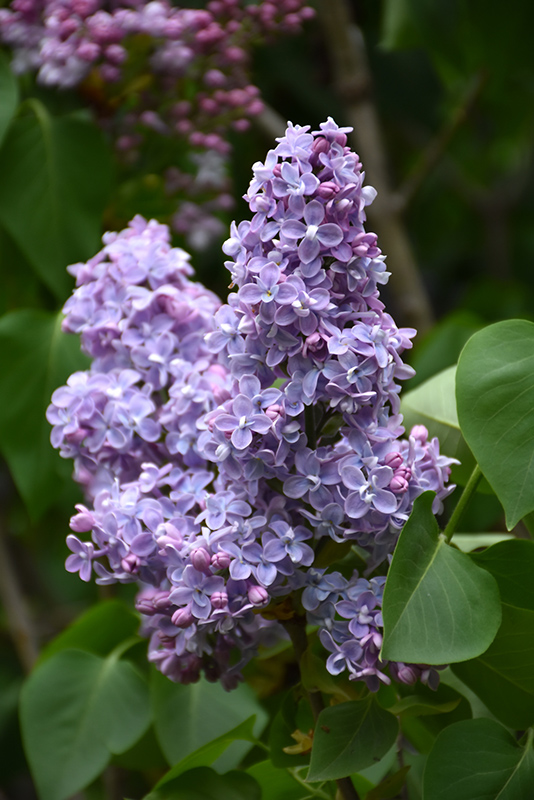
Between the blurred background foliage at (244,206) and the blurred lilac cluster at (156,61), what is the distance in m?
0.03

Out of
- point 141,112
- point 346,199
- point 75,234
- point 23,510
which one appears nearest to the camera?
point 346,199

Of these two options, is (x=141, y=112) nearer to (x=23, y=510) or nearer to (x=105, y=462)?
(x=105, y=462)

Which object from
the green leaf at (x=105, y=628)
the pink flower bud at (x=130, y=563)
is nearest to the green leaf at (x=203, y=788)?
the pink flower bud at (x=130, y=563)

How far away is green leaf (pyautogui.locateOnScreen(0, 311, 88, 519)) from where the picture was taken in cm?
65

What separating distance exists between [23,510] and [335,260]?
105 centimetres

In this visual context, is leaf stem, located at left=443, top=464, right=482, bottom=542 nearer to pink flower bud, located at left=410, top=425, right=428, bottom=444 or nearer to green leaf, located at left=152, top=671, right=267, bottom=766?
pink flower bud, located at left=410, top=425, right=428, bottom=444

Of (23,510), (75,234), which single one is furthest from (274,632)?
(23,510)

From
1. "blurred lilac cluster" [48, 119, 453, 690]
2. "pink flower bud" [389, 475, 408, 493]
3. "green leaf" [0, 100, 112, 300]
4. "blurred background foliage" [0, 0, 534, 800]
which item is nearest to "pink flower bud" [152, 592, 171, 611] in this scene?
"blurred lilac cluster" [48, 119, 453, 690]

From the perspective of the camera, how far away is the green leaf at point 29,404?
2.14ft

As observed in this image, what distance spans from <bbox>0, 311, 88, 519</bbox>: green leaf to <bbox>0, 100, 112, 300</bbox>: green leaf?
0.14 ft

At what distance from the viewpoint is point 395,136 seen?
1569 mm

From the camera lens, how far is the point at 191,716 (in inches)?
20.6

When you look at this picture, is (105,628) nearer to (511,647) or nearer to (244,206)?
(511,647)

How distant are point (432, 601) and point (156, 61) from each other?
0.58 meters
